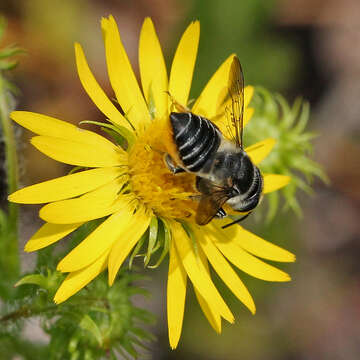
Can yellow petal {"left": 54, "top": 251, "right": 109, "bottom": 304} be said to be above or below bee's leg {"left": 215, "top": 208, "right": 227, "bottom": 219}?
below

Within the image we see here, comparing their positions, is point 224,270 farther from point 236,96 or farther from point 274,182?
point 236,96

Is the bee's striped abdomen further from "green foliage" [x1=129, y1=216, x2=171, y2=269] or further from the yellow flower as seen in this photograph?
"green foliage" [x1=129, y1=216, x2=171, y2=269]

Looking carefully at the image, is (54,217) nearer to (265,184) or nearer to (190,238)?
(190,238)

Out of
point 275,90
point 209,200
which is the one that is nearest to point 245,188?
point 209,200

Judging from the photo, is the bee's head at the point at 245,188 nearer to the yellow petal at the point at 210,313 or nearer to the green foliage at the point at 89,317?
the yellow petal at the point at 210,313

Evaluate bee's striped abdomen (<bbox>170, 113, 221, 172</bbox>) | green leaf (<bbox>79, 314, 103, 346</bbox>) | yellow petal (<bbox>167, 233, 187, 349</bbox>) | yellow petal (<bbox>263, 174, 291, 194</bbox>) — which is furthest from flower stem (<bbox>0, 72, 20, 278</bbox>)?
yellow petal (<bbox>263, 174, 291, 194</bbox>)
